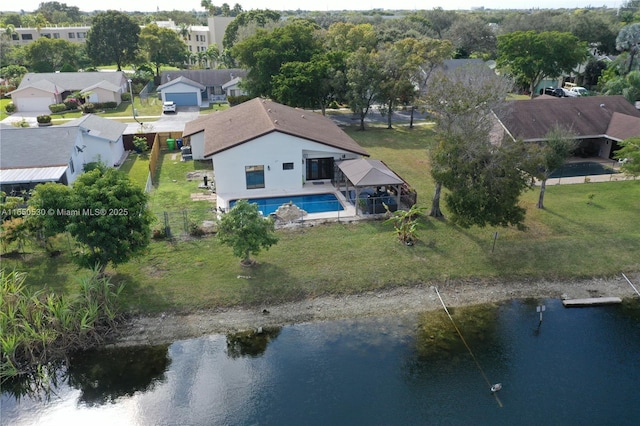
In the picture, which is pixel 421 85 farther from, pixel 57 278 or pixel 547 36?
pixel 57 278

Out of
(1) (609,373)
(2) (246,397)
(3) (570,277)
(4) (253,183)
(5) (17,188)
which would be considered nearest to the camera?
(2) (246,397)

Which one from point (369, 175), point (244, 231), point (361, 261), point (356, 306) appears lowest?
point (356, 306)

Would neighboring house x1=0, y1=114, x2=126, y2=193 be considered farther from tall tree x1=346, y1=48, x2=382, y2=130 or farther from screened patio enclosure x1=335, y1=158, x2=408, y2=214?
tall tree x1=346, y1=48, x2=382, y2=130

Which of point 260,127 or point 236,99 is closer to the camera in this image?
point 260,127

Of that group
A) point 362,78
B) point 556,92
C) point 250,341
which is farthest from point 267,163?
point 556,92

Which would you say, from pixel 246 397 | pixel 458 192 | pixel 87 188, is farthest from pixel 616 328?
pixel 87 188

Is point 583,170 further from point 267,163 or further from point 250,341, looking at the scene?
point 250,341

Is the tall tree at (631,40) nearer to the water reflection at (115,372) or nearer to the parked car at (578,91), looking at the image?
the parked car at (578,91)
